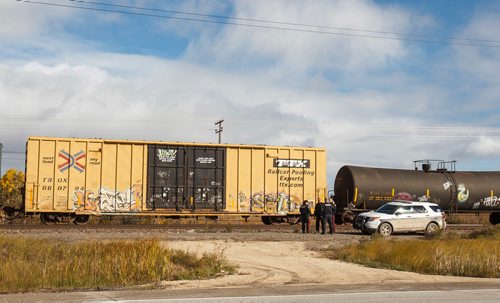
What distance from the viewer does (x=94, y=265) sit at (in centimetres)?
1170

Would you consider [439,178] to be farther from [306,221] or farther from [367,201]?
[306,221]

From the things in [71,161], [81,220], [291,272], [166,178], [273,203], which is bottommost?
[291,272]

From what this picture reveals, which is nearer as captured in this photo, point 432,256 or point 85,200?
point 432,256

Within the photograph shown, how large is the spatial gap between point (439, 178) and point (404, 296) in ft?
69.0

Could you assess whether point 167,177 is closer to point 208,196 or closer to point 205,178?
point 205,178

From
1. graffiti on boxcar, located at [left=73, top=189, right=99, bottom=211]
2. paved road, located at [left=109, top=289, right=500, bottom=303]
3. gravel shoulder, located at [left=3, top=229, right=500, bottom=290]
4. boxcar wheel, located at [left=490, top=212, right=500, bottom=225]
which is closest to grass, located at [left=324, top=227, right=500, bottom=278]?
gravel shoulder, located at [left=3, top=229, right=500, bottom=290]

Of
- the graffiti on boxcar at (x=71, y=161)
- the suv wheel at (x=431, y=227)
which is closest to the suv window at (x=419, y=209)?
the suv wheel at (x=431, y=227)

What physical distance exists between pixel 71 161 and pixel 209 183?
21.7 ft

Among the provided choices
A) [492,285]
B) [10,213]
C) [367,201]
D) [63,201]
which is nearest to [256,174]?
[367,201]

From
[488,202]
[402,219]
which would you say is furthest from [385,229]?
[488,202]

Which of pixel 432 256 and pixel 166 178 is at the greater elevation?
pixel 166 178

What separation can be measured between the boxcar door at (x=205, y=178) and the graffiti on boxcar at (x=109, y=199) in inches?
102

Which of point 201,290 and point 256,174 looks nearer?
point 201,290

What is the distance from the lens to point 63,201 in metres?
25.1
